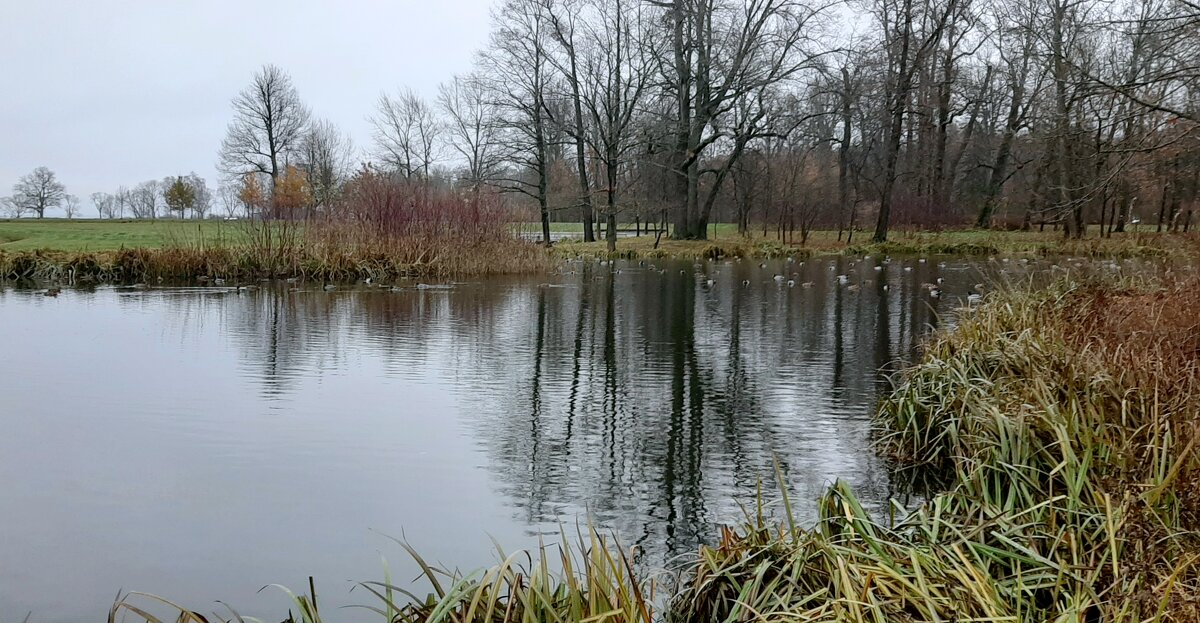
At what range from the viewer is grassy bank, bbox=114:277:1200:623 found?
2676mm

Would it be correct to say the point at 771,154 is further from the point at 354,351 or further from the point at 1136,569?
the point at 1136,569

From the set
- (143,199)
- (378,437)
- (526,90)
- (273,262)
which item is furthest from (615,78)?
(143,199)

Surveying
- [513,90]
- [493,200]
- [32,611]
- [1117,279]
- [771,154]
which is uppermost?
[513,90]

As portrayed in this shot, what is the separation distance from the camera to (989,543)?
345 centimetres

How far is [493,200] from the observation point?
68.4 feet

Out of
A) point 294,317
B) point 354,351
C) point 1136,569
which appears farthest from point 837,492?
point 294,317

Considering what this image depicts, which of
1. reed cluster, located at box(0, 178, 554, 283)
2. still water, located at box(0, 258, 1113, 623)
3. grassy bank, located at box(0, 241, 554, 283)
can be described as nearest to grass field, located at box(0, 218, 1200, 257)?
reed cluster, located at box(0, 178, 554, 283)

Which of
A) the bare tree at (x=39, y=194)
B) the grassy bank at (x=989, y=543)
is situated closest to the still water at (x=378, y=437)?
the grassy bank at (x=989, y=543)

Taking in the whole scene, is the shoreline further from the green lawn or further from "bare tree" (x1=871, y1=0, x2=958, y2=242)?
"bare tree" (x1=871, y1=0, x2=958, y2=242)

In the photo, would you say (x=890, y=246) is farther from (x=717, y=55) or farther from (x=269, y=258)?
(x=269, y=258)

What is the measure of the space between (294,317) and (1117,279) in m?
10.7

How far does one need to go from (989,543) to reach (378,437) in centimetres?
409

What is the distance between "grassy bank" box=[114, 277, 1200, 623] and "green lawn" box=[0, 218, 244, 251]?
16866mm

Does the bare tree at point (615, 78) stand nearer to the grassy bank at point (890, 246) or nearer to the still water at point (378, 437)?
the grassy bank at point (890, 246)
